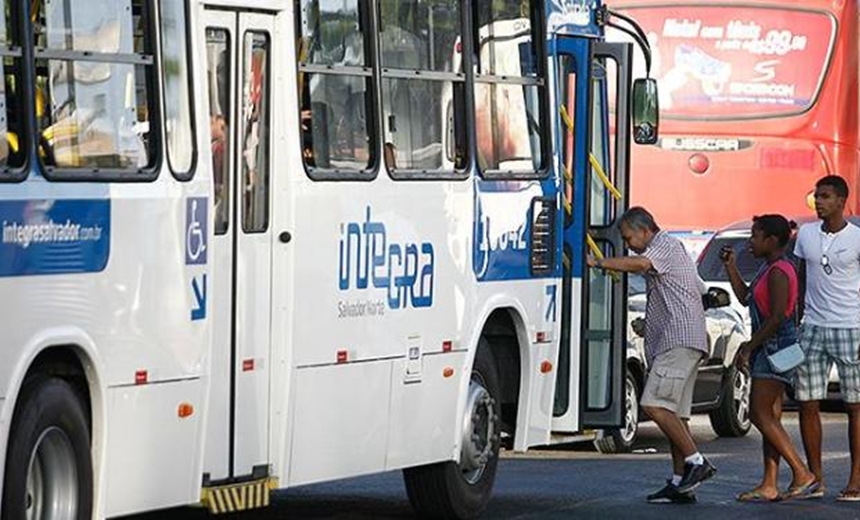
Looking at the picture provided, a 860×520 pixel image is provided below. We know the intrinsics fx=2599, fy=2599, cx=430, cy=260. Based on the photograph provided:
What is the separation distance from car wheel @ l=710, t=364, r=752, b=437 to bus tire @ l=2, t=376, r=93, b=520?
1113 cm

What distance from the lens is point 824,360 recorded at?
15023 mm

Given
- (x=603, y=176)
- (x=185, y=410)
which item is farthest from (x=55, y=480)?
(x=603, y=176)

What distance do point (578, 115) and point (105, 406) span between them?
219 inches

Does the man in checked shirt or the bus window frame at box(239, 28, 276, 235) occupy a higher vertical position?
the bus window frame at box(239, 28, 276, 235)

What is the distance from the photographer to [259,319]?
1133 cm

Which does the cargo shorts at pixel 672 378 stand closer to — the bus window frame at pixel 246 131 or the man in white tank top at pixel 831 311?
the man in white tank top at pixel 831 311

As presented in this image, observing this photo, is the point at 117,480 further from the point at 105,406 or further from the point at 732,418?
the point at 732,418

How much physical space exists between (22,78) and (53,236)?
1.92 ft

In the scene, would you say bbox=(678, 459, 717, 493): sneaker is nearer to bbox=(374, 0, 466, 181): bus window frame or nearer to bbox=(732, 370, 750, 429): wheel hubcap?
bbox=(374, 0, 466, 181): bus window frame

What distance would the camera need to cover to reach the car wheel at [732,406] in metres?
20.5

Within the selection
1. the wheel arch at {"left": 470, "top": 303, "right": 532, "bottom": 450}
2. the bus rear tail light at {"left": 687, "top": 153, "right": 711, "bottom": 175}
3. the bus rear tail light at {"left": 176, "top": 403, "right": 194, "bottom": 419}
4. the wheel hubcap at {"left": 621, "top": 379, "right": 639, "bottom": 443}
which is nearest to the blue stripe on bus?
the bus rear tail light at {"left": 176, "top": 403, "right": 194, "bottom": 419}

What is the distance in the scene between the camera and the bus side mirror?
15336mm

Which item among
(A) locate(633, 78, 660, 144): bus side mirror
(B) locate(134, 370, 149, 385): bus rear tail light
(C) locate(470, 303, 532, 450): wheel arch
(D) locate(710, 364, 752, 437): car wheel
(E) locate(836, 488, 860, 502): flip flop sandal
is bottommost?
(D) locate(710, 364, 752, 437): car wheel

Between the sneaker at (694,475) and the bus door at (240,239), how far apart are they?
3.88m
